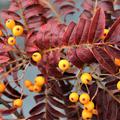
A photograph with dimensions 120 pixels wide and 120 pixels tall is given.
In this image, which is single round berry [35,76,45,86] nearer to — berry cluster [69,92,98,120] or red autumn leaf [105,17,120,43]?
berry cluster [69,92,98,120]

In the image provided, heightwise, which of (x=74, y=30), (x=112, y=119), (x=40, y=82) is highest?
(x=74, y=30)

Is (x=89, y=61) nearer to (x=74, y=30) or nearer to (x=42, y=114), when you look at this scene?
(x=74, y=30)

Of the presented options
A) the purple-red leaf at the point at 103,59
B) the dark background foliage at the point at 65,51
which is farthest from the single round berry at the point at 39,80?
the purple-red leaf at the point at 103,59

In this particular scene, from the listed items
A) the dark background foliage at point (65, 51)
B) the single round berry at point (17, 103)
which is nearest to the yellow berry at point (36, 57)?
the dark background foliage at point (65, 51)

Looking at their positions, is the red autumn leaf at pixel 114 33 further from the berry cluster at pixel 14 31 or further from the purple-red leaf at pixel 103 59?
the berry cluster at pixel 14 31

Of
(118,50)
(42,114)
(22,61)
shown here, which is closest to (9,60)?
(22,61)

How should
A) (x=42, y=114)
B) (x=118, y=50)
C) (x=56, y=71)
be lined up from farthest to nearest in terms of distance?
(x=42, y=114), (x=56, y=71), (x=118, y=50)

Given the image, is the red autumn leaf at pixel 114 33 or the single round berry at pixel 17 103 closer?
the red autumn leaf at pixel 114 33

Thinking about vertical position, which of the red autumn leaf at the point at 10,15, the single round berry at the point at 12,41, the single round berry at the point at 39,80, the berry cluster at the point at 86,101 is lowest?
the berry cluster at the point at 86,101

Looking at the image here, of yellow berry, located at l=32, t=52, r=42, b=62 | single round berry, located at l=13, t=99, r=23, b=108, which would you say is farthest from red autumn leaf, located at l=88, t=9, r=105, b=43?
single round berry, located at l=13, t=99, r=23, b=108

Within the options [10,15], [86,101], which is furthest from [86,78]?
[10,15]

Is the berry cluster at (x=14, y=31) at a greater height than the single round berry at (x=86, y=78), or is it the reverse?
the berry cluster at (x=14, y=31)
